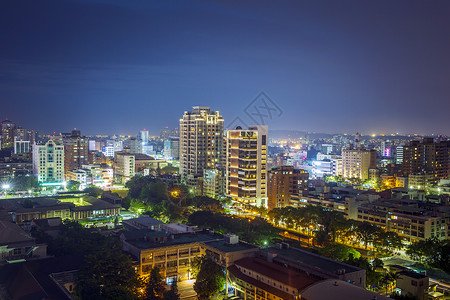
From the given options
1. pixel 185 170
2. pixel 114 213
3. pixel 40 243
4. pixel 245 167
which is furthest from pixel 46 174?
pixel 40 243

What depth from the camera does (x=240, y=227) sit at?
59.9ft

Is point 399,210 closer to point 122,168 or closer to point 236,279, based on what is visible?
point 236,279

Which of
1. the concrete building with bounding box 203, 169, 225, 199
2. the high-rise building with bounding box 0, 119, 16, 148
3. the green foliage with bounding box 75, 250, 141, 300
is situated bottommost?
the green foliage with bounding box 75, 250, 141, 300

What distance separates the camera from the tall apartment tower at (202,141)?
31422mm

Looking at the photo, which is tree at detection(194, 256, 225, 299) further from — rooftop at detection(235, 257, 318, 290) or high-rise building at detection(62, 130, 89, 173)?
A: high-rise building at detection(62, 130, 89, 173)

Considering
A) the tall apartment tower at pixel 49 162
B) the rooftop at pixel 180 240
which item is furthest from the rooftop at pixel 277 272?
the tall apartment tower at pixel 49 162

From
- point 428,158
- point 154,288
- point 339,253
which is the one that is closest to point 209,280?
point 154,288

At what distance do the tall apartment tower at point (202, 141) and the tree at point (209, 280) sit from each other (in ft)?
60.6

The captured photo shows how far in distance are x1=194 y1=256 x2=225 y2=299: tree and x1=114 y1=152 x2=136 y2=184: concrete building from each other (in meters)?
27.7

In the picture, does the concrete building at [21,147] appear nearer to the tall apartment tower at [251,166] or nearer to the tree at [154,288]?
the tall apartment tower at [251,166]

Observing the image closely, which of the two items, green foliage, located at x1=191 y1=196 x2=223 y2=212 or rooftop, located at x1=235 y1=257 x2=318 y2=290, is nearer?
rooftop, located at x1=235 y1=257 x2=318 y2=290

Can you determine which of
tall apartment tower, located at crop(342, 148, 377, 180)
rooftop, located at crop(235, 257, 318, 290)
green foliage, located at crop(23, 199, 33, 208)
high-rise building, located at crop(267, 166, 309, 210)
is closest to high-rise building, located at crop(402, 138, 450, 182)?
tall apartment tower, located at crop(342, 148, 377, 180)

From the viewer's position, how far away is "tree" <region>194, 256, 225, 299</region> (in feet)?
40.0

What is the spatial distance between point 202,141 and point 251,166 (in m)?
6.88
